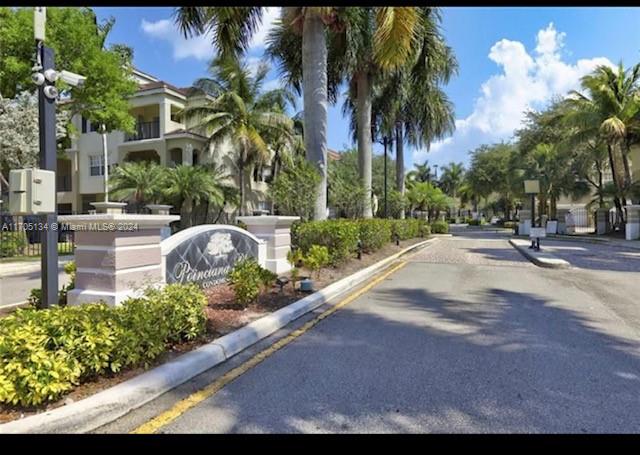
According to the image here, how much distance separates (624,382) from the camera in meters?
4.16

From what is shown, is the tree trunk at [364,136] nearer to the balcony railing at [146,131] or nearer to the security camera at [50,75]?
the security camera at [50,75]

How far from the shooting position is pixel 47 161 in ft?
16.8

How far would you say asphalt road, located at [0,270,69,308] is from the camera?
8253mm

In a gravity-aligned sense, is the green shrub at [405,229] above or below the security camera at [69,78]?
below

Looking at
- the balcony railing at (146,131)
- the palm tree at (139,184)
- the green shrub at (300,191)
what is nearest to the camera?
the green shrub at (300,191)

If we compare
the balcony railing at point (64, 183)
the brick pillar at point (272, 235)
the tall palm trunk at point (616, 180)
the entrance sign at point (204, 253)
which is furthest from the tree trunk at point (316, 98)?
the balcony railing at point (64, 183)

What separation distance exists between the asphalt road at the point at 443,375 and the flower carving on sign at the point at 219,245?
268cm

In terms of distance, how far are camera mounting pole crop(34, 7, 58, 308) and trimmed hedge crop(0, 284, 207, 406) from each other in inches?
34.8

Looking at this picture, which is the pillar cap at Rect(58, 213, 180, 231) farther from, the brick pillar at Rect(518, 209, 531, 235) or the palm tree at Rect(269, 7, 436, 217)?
the brick pillar at Rect(518, 209, 531, 235)

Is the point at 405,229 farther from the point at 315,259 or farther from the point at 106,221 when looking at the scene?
the point at 106,221

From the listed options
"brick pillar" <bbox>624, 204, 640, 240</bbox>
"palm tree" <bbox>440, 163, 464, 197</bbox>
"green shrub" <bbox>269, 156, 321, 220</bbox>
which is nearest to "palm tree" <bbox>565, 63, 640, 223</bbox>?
"brick pillar" <bbox>624, 204, 640, 240</bbox>

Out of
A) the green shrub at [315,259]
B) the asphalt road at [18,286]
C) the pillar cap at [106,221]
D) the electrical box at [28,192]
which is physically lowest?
the asphalt road at [18,286]

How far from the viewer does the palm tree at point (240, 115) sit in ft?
82.2
